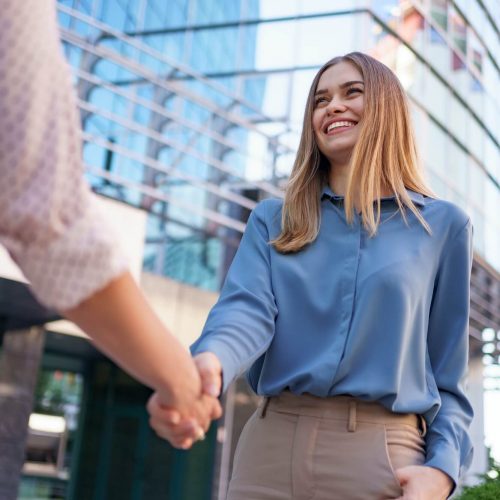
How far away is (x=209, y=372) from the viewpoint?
1604mm

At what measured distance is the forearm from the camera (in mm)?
1151

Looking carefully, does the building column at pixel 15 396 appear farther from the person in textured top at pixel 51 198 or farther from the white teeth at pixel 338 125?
the person in textured top at pixel 51 198

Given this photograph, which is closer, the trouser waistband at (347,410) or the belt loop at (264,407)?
the trouser waistband at (347,410)

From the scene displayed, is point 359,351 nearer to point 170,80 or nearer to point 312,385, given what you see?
point 312,385

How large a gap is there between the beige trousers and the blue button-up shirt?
36 mm

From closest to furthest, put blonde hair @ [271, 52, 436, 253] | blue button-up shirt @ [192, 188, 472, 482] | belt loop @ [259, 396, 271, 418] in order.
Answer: blue button-up shirt @ [192, 188, 472, 482] → belt loop @ [259, 396, 271, 418] → blonde hair @ [271, 52, 436, 253]

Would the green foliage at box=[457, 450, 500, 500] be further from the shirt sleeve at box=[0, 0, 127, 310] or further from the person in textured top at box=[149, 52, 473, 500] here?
the shirt sleeve at box=[0, 0, 127, 310]

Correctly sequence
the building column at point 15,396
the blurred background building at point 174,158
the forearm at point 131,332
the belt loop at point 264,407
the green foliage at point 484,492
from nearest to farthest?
the forearm at point 131,332
the belt loop at point 264,407
the green foliage at point 484,492
the building column at point 15,396
the blurred background building at point 174,158

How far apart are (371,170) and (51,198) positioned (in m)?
1.20

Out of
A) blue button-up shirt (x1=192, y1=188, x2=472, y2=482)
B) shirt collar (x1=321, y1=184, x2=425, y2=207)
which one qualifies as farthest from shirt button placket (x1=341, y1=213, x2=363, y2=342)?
shirt collar (x1=321, y1=184, x2=425, y2=207)

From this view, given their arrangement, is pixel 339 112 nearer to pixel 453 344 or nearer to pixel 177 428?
pixel 453 344

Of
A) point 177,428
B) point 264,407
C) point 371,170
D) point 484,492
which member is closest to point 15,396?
point 484,492

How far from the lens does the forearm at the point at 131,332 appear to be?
1151 millimetres

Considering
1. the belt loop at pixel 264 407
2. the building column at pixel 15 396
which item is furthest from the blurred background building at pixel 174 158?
the belt loop at pixel 264 407
